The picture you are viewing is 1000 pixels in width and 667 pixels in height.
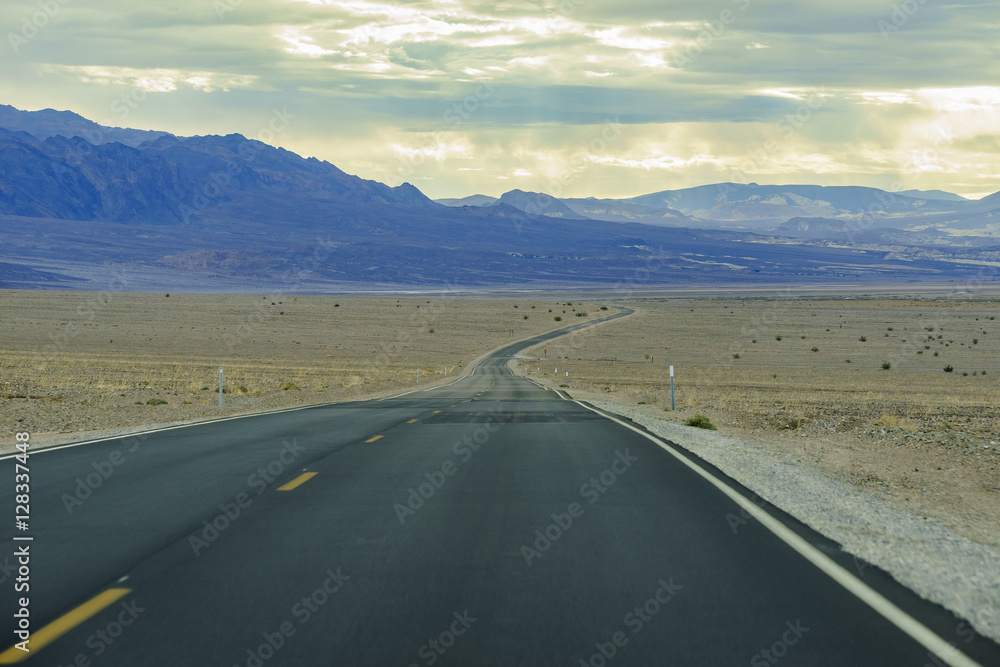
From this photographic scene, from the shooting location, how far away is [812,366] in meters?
57.1

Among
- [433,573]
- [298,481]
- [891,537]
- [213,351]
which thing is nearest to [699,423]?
[298,481]

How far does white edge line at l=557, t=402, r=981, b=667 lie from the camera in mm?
5004

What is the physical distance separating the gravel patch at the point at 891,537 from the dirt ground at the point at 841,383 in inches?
25.9

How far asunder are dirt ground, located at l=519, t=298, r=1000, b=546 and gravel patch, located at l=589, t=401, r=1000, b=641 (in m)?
0.66

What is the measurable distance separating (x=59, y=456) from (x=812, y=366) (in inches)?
2012

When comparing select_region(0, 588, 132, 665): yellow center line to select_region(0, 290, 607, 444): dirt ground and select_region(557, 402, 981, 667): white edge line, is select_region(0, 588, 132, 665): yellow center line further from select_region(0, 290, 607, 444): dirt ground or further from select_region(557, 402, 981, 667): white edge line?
select_region(0, 290, 607, 444): dirt ground

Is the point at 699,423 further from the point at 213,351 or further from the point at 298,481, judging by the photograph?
the point at 213,351

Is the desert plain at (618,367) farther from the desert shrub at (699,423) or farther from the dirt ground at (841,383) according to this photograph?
the desert shrub at (699,423)

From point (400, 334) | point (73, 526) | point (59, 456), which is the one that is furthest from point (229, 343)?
point (73, 526)

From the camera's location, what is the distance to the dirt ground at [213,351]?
26.5 meters

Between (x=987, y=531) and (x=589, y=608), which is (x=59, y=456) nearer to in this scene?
(x=589, y=608)

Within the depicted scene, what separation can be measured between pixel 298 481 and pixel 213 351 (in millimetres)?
57548

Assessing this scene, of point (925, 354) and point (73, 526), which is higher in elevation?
point (73, 526)

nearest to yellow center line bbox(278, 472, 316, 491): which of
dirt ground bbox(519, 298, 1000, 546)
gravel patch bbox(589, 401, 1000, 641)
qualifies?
gravel patch bbox(589, 401, 1000, 641)
